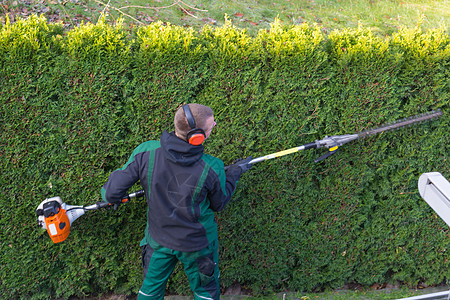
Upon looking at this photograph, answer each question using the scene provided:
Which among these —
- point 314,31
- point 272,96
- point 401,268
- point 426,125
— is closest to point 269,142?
point 272,96

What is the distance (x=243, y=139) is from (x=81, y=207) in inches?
66.3

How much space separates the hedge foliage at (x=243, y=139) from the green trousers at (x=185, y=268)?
79 cm

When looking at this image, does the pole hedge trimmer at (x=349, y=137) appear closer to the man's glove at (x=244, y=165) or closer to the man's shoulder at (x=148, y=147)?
the man's glove at (x=244, y=165)

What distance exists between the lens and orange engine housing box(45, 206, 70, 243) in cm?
318

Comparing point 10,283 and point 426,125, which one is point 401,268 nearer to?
point 426,125

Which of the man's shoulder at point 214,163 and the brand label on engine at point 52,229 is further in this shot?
the brand label on engine at point 52,229

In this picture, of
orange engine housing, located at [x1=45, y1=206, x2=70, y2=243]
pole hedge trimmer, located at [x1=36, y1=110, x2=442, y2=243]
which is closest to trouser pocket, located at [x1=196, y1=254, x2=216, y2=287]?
pole hedge trimmer, located at [x1=36, y1=110, x2=442, y2=243]

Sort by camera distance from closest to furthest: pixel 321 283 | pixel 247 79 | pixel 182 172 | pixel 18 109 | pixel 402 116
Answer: pixel 182 172
pixel 18 109
pixel 247 79
pixel 402 116
pixel 321 283

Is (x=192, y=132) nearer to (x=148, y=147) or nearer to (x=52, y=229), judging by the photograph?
(x=148, y=147)

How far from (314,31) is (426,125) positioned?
1598 mm

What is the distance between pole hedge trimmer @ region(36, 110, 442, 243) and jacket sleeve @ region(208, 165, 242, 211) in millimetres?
371

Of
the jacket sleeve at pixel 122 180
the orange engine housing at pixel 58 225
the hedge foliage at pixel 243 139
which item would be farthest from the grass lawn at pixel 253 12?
the jacket sleeve at pixel 122 180

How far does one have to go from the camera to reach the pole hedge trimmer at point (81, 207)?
10.5ft

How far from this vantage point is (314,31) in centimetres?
381
